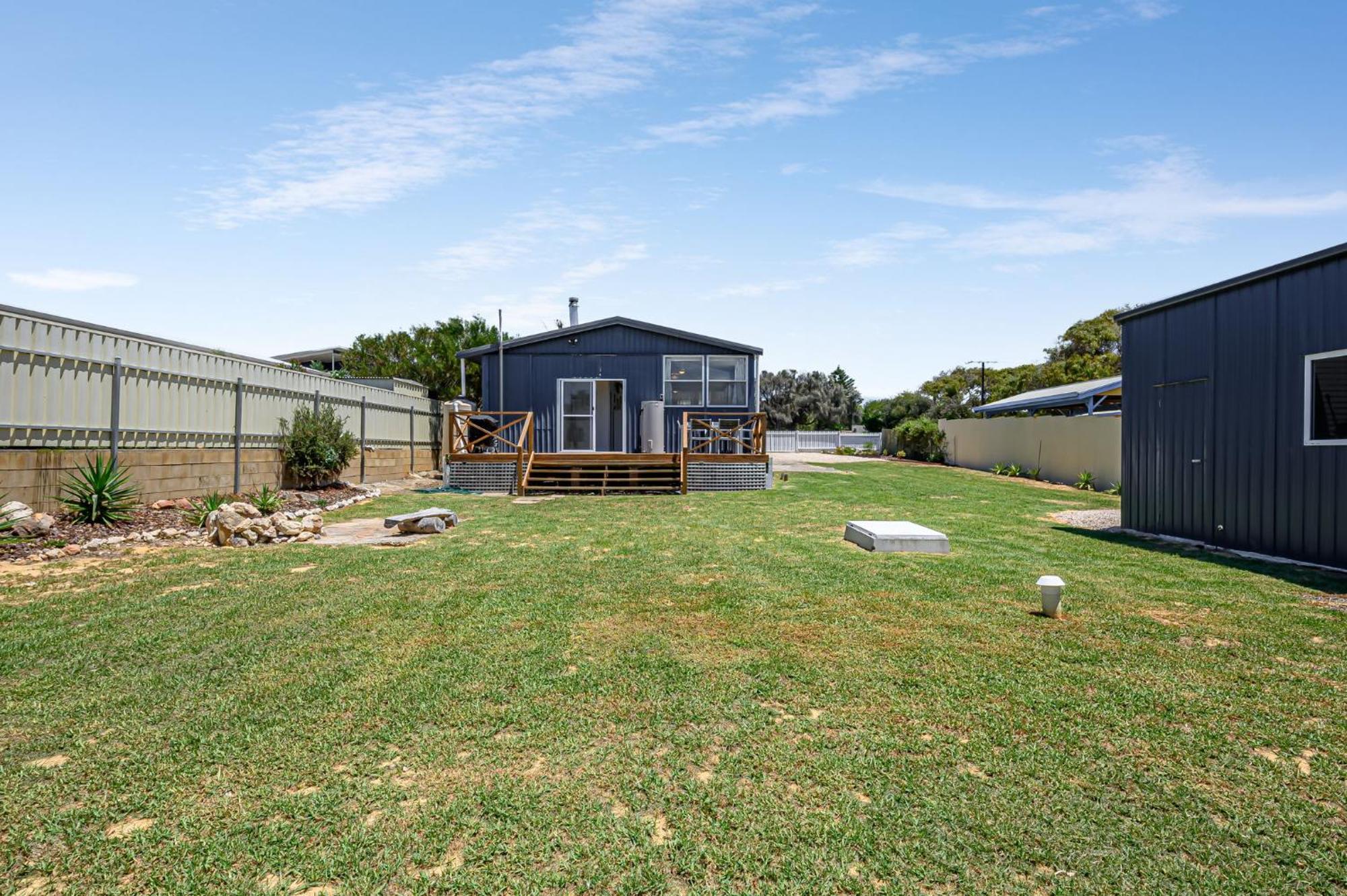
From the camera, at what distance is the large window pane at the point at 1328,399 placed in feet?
24.1

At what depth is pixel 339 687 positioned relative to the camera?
366 centimetres

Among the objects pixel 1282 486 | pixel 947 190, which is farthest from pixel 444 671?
pixel 947 190

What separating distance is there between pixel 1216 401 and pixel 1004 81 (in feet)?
23.4

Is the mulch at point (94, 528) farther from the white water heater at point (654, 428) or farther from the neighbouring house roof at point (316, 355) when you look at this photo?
the neighbouring house roof at point (316, 355)

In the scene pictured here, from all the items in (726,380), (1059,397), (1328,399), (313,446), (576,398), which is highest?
(1059,397)

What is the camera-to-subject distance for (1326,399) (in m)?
7.50

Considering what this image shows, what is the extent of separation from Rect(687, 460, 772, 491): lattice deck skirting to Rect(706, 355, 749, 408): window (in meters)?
2.73

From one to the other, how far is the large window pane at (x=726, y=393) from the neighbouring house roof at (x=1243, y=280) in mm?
8723

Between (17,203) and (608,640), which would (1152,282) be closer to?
(608,640)

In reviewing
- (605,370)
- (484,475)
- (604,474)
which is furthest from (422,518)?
(605,370)

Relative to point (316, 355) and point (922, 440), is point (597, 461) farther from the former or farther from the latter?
point (316, 355)

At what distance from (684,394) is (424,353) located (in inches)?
768

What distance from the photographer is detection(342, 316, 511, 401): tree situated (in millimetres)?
32469

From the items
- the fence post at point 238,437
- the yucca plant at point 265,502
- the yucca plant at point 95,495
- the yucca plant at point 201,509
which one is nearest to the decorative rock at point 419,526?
the yucca plant at point 201,509
